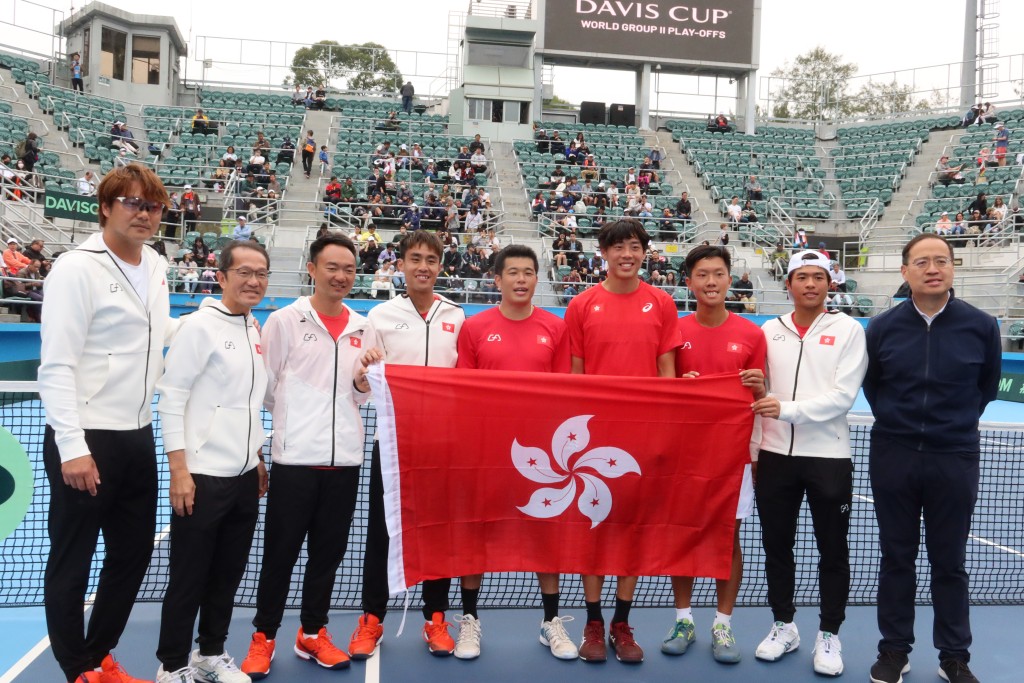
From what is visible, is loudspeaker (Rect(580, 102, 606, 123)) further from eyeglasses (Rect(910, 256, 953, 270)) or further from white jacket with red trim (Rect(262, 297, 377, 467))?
white jacket with red trim (Rect(262, 297, 377, 467))

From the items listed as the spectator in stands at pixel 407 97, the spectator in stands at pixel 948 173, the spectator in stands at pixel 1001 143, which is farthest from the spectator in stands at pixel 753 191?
the spectator in stands at pixel 407 97

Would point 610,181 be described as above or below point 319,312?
above

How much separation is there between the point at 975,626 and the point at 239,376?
15.5 feet

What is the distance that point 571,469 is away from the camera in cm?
488

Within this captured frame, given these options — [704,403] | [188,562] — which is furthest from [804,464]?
[188,562]

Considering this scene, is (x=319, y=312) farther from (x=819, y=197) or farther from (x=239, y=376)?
(x=819, y=197)

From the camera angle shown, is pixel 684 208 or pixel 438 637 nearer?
pixel 438 637

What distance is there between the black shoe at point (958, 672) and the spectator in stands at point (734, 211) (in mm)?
21735

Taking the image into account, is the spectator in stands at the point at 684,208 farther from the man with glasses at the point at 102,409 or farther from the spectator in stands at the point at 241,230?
the man with glasses at the point at 102,409

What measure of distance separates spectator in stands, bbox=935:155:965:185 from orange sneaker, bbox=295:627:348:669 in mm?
28110

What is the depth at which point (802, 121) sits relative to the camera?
119 feet

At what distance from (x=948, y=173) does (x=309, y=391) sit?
28.3 meters

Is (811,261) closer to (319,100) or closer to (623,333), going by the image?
(623,333)

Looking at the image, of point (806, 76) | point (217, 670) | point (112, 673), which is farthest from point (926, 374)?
point (806, 76)
